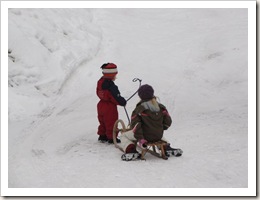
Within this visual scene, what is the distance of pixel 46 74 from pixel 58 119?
135 centimetres

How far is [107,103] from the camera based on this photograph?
7.53m

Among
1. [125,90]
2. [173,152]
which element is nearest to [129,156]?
[173,152]

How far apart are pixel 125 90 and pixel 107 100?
2.51 metres

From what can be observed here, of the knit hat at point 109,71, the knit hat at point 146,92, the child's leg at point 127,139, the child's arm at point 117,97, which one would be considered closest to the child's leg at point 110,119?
the child's arm at point 117,97

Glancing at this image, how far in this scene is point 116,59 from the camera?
11.3m

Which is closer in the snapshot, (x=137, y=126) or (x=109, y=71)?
(x=137, y=126)

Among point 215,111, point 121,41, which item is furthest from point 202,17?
point 215,111

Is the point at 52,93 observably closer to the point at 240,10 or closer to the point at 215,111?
the point at 215,111

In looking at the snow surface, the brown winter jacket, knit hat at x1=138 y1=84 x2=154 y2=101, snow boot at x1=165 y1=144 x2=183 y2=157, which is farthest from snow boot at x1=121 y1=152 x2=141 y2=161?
knit hat at x1=138 y1=84 x2=154 y2=101

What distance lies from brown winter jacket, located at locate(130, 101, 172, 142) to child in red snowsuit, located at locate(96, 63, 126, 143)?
0.90 m

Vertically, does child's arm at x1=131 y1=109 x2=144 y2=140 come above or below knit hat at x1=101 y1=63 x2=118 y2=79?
below

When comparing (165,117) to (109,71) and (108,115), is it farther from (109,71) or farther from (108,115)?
(109,71)

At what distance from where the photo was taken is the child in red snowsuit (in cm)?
736

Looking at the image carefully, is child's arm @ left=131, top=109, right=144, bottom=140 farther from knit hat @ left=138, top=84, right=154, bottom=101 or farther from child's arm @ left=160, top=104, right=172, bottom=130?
child's arm @ left=160, top=104, right=172, bottom=130
